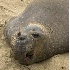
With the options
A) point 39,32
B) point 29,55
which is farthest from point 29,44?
point 39,32

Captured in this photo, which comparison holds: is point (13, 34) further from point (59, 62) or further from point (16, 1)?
point (16, 1)

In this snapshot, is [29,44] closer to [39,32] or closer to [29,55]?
[29,55]

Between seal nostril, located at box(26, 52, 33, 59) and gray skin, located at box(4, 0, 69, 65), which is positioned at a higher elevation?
gray skin, located at box(4, 0, 69, 65)

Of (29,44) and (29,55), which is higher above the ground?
(29,44)

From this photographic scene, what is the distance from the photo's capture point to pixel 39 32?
4.35 meters

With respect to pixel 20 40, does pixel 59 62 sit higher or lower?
lower

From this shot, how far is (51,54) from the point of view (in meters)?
4.55

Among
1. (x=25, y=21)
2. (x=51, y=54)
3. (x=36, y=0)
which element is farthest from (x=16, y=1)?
(x=51, y=54)

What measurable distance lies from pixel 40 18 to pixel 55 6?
0.44 m

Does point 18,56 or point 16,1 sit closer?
point 18,56

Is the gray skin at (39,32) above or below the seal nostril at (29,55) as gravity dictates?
above

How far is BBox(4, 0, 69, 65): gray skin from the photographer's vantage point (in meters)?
4.14

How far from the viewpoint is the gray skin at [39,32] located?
4141 mm

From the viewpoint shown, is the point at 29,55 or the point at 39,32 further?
the point at 39,32
